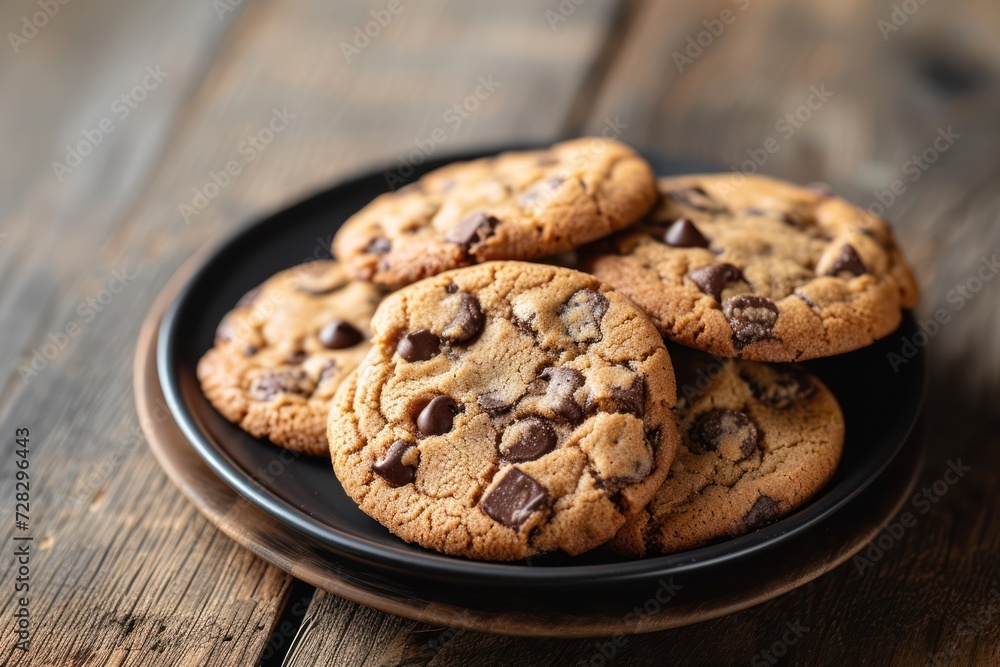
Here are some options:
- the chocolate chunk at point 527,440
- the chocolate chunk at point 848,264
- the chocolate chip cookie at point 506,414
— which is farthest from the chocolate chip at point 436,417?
the chocolate chunk at point 848,264

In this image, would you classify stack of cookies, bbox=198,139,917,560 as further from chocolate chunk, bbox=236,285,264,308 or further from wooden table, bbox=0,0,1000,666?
wooden table, bbox=0,0,1000,666

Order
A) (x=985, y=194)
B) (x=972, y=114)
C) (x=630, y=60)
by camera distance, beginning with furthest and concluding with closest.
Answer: (x=630, y=60) → (x=972, y=114) → (x=985, y=194)

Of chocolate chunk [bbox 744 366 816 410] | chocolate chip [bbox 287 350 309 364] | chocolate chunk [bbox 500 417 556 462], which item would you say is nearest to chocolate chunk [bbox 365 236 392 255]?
chocolate chip [bbox 287 350 309 364]

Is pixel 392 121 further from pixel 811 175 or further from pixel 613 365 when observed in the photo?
pixel 613 365

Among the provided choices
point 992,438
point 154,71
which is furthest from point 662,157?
point 154,71

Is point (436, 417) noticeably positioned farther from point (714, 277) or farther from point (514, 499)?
point (714, 277)

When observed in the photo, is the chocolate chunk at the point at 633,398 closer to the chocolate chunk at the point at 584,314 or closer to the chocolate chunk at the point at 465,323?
the chocolate chunk at the point at 584,314

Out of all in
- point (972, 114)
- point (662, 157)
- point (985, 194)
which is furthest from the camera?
point (972, 114)
